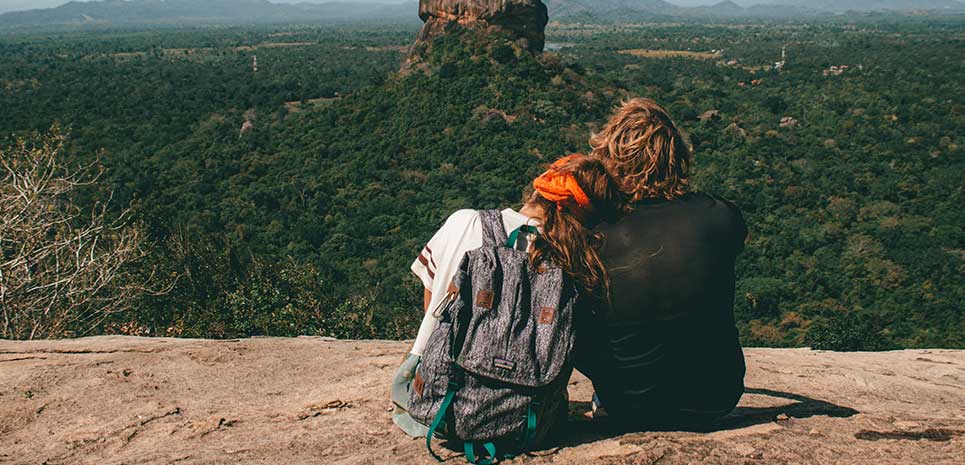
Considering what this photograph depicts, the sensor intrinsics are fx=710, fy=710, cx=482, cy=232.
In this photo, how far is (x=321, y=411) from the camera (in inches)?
158

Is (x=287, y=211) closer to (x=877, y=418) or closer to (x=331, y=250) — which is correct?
(x=331, y=250)

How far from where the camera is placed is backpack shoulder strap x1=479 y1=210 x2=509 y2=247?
2951 mm

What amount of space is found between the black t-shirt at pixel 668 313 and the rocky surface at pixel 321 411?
0.89 feet

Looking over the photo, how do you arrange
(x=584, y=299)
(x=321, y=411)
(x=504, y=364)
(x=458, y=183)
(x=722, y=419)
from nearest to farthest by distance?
(x=504, y=364) < (x=584, y=299) < (x=722, y=419) < (x=321, y=411) < (x=458, y=183)

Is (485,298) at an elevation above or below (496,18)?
below

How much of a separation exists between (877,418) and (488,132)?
25823 millimetres

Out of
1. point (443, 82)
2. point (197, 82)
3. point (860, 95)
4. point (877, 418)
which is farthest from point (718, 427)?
point (197, 82)

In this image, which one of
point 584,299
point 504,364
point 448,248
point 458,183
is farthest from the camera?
point 458,183

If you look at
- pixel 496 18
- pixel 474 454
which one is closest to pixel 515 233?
pixel 474 454

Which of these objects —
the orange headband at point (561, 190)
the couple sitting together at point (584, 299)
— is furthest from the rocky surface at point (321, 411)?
the orange headband at point (561, 190)

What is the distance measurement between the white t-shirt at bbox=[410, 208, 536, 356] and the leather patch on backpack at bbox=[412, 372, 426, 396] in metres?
0.16

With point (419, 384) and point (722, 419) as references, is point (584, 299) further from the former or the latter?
Answer: point (722, 419)

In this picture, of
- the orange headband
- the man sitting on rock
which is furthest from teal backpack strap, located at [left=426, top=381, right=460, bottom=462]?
the orange headband

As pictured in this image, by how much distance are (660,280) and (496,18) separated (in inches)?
1174
